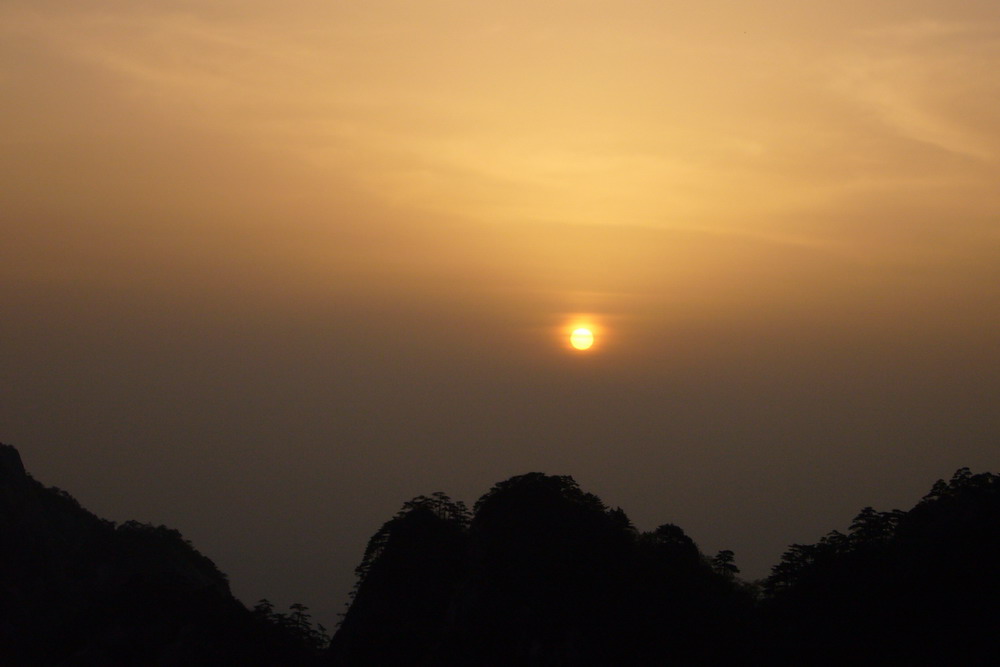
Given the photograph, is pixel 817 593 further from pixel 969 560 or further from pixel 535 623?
pixel 535 623

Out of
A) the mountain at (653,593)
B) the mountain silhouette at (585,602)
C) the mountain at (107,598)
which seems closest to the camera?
the mountain at (653,593)

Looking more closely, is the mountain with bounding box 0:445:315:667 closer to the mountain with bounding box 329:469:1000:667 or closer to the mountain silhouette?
the mountain silhouette

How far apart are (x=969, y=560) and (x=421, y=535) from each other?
46.7 metres

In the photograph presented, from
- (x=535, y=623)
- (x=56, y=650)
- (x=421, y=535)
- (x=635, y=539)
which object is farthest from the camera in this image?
(x=56, y=650)

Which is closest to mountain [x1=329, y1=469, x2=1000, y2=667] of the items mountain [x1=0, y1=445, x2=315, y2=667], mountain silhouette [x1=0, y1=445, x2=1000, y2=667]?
mountain silhouette [x1=0, y1=445, x2=1000, y2=667]

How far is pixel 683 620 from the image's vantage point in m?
82.0

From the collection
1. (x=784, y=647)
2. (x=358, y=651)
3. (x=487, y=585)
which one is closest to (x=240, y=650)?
(x=358, y=651)

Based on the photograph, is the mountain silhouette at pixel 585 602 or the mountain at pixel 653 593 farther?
the mountain silhouette at pixel 585 602

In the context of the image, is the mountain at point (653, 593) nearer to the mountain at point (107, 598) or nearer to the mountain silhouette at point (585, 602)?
the mountain silhouette at point (585, 602)

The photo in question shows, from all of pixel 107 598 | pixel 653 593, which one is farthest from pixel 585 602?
pixel 107 598

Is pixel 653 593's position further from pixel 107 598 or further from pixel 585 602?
pixel 107 598

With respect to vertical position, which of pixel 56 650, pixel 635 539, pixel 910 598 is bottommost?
pixel 56 650

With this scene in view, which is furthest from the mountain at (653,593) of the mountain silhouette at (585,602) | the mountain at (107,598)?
the mountain at (107,598)

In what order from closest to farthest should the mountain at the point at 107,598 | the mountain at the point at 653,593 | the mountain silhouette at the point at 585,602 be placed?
the mountain at the point at 653,593 → the mountain silhouette at the point at 585,602 → the mountain at the point at 107,598
